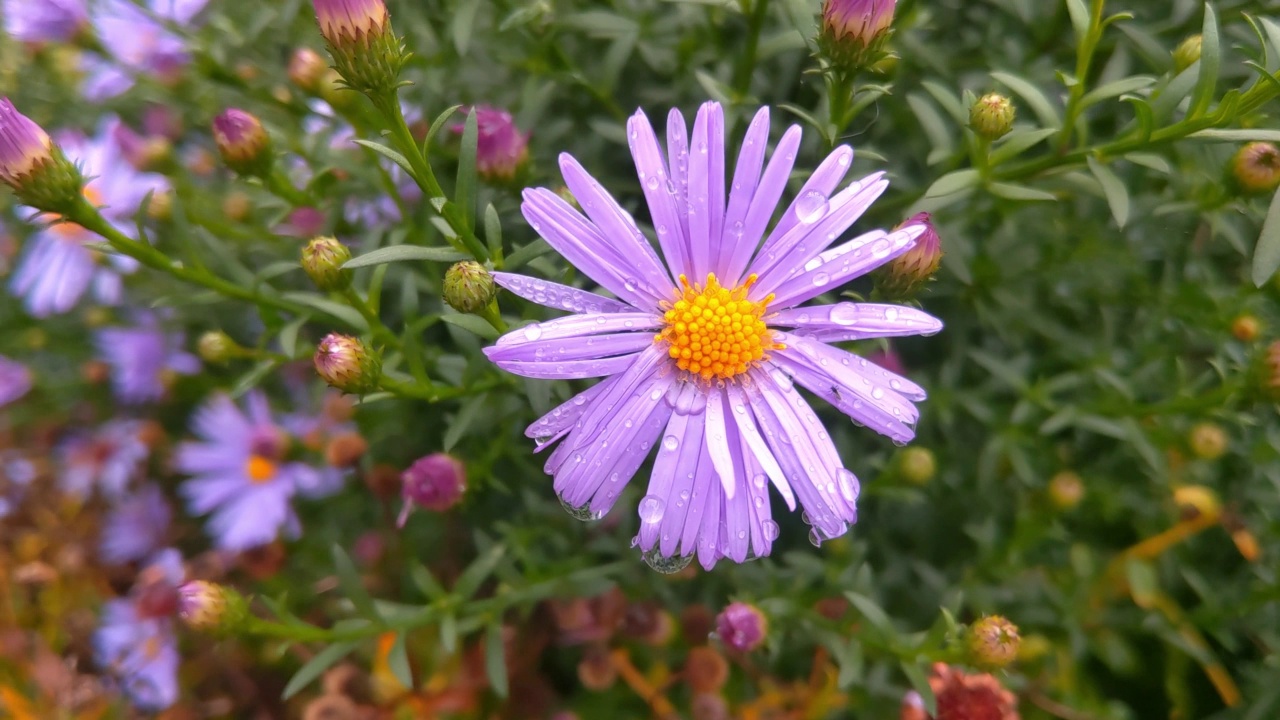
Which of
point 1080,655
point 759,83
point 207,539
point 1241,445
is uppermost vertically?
point 759,83

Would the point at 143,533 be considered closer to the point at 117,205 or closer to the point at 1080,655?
the point at 117,205

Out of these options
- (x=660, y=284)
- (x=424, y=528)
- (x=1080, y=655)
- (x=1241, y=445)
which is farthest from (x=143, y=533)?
(x=1241, y=445)

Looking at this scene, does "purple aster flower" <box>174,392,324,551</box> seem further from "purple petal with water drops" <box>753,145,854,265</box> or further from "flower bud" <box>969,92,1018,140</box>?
"flower bud" <box>969,92,1018,140</box>

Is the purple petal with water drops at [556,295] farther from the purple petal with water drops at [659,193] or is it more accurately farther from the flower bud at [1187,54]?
the flower bud at [1187,54]

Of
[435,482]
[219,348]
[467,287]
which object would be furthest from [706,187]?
[219,348]

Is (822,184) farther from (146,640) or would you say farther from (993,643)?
(146,640)

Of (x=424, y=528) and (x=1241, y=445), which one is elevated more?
(x=424, y=528)
